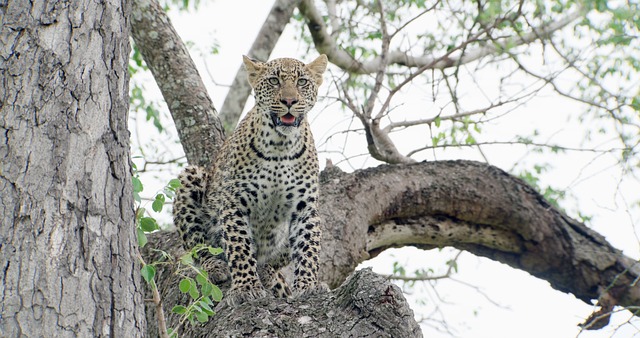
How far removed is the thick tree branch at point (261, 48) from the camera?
9641 millimetres

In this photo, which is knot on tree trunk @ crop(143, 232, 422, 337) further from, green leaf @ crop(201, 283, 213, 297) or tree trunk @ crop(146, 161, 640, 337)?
tree trunk @ crop(146, 161, 640, 337)

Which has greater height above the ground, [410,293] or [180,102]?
[180,102]

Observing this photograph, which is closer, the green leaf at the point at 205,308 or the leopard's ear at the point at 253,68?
the green leaf at the point at 205,308

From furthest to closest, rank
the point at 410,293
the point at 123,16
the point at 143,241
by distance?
the point at 410,293
the point at 143,241
the point at 123,16

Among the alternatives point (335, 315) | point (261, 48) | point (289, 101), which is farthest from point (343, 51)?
point (335, 315)

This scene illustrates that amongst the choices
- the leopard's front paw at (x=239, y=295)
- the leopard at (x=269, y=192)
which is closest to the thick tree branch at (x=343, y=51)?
the leopard at (x=269, y=192)

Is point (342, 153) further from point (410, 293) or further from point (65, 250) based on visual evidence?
point (65, 250)

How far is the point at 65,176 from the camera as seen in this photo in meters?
→ 2.81

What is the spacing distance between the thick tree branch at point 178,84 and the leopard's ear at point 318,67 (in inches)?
50.5

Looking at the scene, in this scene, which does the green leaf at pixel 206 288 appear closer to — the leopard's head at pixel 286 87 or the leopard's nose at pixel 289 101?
the leopard's head at pixel 286 87

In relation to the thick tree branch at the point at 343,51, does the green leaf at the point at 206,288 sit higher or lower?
lower

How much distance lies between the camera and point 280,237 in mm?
6539

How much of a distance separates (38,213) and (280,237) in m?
3.90

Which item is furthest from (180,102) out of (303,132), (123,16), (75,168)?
(75,168)
